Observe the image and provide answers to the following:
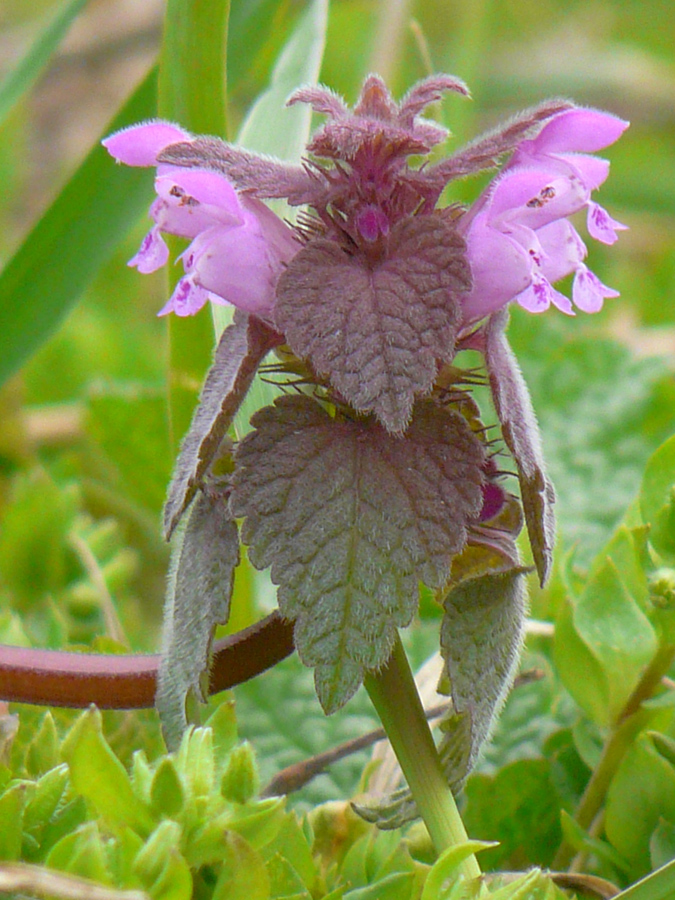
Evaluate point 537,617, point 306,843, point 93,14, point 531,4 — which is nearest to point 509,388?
point 306,843

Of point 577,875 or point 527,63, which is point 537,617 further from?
point 527,63

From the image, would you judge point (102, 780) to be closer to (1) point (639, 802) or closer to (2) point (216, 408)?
(2) point (216, 408)

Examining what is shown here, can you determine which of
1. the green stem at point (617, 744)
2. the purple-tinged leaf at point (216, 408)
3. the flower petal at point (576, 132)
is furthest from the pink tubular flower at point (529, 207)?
the green stem at point (617, 744)

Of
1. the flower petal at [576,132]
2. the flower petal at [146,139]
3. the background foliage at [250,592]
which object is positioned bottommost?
the background foliage at [250,592]

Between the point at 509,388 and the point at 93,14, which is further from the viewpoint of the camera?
the point at 93,14

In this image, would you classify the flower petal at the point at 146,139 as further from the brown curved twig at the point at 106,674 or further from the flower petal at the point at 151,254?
the brown curved twig at the point at 106,674

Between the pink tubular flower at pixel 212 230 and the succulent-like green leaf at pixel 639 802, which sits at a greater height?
the pink tubular flower at pixel 212 230
